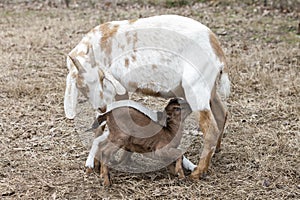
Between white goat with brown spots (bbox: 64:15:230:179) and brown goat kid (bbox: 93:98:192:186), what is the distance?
0.11 meters

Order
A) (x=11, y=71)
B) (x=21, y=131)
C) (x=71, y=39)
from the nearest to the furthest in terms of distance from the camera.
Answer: (x=21, y=131), (x=11, y=71), (x=71, y=39)

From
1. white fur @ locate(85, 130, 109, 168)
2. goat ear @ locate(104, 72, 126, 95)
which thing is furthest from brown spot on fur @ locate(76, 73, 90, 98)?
white fur @ locate(85, 130, 109, 168)

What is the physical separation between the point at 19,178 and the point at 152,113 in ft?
3.64

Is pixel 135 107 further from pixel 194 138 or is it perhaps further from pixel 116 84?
pixel 194 138

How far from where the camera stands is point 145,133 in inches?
147

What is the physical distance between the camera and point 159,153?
3.75 metres

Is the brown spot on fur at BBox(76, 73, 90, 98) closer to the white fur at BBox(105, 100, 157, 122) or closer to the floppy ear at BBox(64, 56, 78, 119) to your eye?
the floppy ear at BBox(64, 56, 78, 119)

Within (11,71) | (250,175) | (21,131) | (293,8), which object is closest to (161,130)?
(250,175)

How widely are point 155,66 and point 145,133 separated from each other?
486 millimetres

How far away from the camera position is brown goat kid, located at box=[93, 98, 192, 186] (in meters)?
3.74

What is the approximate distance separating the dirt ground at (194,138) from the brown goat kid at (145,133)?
0.71 ft

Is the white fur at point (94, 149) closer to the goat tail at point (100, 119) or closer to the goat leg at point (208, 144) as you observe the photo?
the goat tail at point (100, 119)

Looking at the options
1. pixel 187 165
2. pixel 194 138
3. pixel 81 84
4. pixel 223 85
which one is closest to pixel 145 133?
pixel 187 165

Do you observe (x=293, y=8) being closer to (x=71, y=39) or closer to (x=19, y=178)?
(x=71, y=39)
